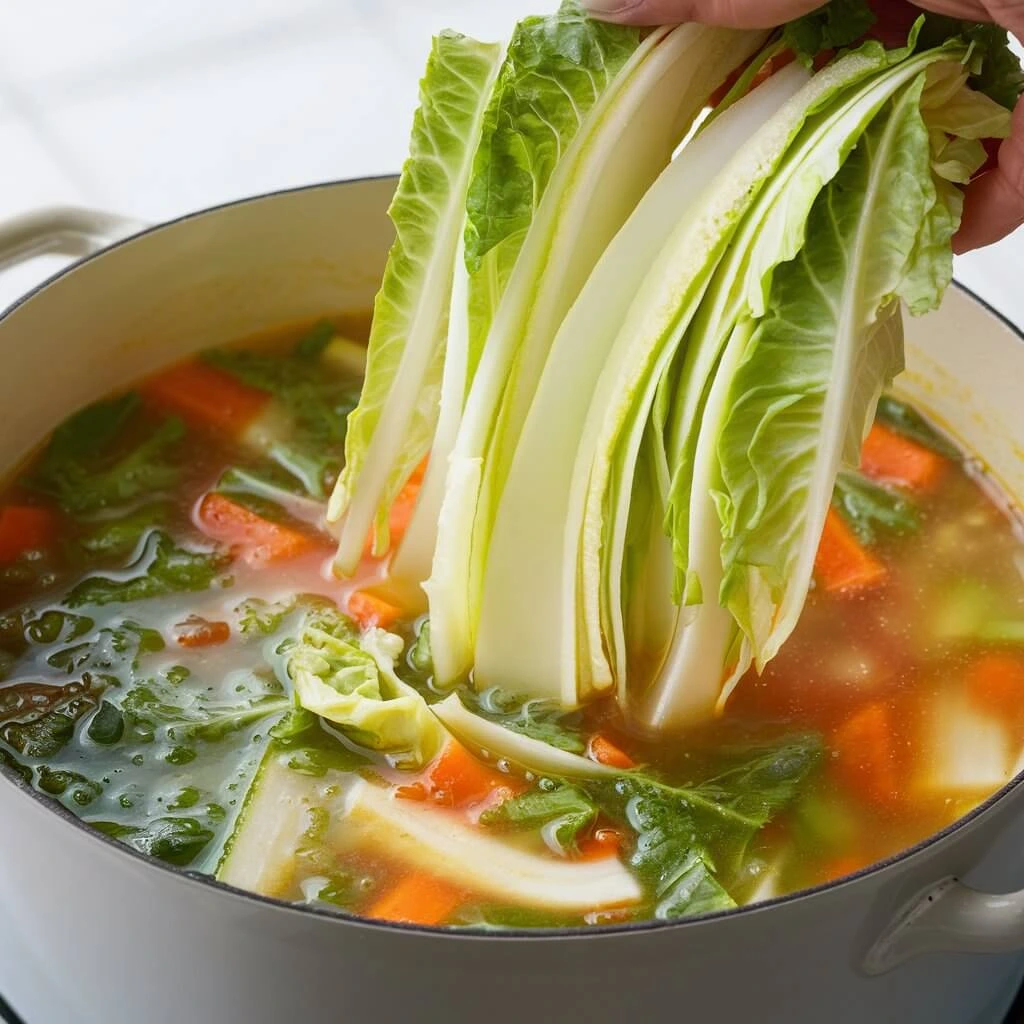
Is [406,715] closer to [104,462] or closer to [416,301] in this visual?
[416,301]

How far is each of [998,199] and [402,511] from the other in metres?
0.88

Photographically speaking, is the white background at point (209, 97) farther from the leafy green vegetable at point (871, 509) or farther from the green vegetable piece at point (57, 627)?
the green vegetable piece at point (57, 627)

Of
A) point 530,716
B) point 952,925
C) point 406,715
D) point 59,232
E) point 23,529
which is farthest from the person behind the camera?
point 59,232

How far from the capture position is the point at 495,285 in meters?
1.70

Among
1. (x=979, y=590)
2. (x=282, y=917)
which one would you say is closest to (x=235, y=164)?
(x=979, y=590)

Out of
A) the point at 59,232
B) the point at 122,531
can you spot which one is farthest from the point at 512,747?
the point at 59,232

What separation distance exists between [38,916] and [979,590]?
1254 mm

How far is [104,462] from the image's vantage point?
7.08 feet

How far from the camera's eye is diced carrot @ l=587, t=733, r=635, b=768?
171 centimetres

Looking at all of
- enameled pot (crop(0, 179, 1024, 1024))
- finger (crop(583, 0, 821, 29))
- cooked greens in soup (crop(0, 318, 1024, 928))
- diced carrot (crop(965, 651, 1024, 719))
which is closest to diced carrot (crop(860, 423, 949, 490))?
cooked greens in soup (crop(0, 318, 1024, 928))

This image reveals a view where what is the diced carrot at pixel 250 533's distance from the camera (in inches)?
78.7

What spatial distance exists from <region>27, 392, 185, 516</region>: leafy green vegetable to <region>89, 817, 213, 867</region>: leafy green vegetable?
1.92ft

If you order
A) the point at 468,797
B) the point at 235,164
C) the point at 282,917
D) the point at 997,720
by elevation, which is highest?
the point at 235,164

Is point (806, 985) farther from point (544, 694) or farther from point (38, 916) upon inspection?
point (38, 916)
